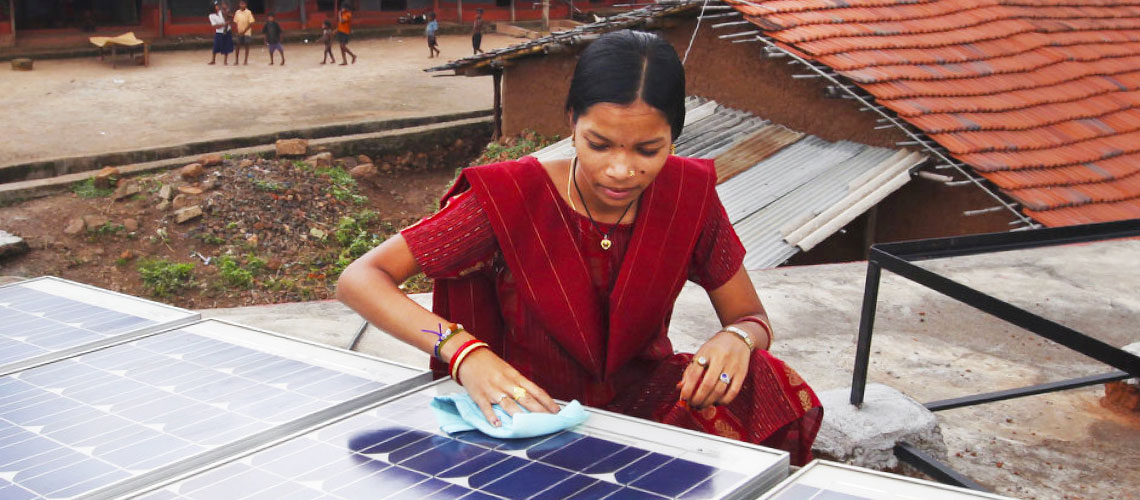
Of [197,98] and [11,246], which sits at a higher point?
[197,98]

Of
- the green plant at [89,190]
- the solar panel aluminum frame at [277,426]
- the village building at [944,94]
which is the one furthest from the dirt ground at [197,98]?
the solar panel aluminum frame at [277,426]

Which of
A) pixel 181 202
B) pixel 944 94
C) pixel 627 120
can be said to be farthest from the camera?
pixel 181 202

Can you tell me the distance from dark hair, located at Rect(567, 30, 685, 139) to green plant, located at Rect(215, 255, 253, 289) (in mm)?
8434

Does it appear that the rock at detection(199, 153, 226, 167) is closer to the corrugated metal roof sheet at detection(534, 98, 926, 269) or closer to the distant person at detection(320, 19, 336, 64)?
the corrugated metal roof sheet at detection(534, 98, 926, 269)

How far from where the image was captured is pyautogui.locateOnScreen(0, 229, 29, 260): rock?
32.0 ft

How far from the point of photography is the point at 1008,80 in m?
8.38

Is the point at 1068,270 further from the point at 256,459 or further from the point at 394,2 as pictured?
the point at 394,2

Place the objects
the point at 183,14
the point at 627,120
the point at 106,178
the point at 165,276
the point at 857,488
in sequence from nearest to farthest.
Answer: the point at 857,488
the point at 627,120
the point at 165,276
the point at 106,178
the point at 183,14

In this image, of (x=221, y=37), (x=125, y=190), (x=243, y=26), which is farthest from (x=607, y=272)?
(x=243, y=26)

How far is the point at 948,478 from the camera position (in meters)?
2.75

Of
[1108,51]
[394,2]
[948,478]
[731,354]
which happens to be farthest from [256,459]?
[394,2]

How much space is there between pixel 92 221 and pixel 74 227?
210mm

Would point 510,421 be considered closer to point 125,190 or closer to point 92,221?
point 92,221

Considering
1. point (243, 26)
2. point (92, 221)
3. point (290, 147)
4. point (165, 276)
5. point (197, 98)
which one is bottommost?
point (165, 276)
